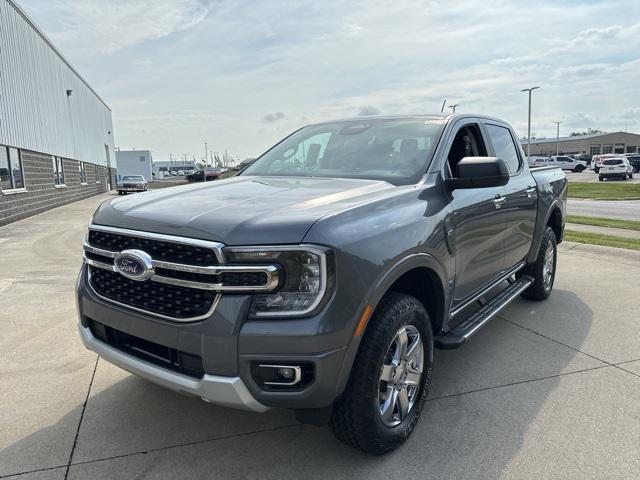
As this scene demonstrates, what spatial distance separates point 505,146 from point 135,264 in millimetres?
3669

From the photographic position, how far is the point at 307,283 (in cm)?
218

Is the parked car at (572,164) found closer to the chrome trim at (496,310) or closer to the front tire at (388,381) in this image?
the chrome trim at (496,310)

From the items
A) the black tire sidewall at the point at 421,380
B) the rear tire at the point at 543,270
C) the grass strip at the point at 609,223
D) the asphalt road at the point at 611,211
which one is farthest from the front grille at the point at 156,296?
the asphalt road at the point at 611,211

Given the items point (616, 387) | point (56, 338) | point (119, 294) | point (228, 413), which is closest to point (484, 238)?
point (616, 387)

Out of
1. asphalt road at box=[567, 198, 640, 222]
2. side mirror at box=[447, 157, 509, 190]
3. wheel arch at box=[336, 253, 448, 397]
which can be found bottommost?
asphalt road at box=[567, 198, 640, 222]

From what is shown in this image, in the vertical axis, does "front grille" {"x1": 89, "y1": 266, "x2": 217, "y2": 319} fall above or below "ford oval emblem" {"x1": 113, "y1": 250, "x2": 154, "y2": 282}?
below

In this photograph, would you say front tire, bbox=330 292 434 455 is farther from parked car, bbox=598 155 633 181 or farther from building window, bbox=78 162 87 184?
parked car, bbox=598 155 633 181

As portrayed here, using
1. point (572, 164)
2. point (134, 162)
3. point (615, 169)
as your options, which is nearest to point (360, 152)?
point (615, 169)

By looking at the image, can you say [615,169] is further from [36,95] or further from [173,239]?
[173,239]

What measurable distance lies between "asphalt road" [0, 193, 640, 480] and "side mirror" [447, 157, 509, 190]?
1.42 m

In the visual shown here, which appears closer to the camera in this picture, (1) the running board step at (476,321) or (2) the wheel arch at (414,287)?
(2) the wheel arch at (414,287)

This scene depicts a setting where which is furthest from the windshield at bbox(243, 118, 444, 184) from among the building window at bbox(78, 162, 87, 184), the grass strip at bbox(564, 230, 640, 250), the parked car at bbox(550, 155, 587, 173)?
the parked car at bbox(550, 155, 587, 173)

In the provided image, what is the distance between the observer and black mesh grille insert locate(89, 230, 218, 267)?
87.0 inches

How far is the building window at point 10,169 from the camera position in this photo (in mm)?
13870
